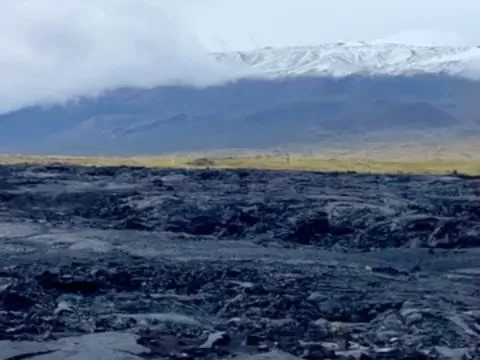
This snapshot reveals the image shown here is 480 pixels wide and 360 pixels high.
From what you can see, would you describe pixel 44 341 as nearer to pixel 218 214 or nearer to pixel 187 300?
pixel 187 300

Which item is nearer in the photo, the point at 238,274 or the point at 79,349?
the point at 79,349

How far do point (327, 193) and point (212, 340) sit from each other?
3577 cm

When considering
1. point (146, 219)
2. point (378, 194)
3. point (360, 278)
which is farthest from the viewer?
point (378, 194)

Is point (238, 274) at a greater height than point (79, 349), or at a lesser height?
greater

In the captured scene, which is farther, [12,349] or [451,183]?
[451,183]

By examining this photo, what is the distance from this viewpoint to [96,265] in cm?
3094

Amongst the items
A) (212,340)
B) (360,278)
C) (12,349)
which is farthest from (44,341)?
(360,278)

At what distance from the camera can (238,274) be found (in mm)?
30062

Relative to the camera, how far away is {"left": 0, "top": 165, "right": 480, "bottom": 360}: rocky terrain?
21.2m

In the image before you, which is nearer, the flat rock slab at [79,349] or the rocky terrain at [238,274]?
the flat rock slab at [79,349]

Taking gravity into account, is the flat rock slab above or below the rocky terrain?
below

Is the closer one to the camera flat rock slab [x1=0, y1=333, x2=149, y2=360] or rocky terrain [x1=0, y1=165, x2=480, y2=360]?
flat rock slab [x1=0, y1=333, x2=149, y2=360]

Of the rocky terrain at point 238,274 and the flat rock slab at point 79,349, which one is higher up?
the rocky terrain at point 238,274

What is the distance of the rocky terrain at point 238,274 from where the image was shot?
69.6 feet
